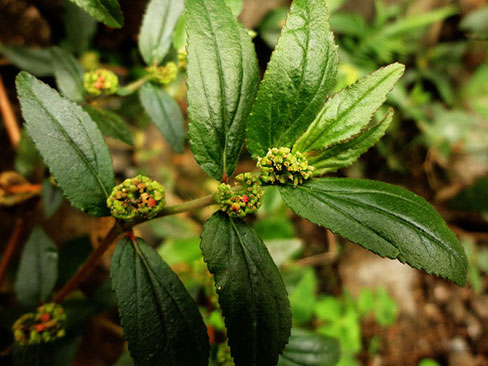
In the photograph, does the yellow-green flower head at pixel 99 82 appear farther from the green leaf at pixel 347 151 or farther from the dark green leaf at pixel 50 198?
the green leaf at pixel 347 151

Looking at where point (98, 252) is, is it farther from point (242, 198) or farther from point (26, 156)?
point (26, 156)

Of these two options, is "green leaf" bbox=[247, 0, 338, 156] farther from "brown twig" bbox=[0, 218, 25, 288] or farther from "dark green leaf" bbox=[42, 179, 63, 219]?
"brown twig" bbox=[0, 218, 25, 288]

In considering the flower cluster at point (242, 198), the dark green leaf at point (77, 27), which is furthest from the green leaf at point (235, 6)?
the dark green leaf at point (77, 27)

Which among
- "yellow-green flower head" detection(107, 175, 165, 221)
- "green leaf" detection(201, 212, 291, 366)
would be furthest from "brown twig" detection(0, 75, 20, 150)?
"green leaf" detection(201, 212, 291, 366)

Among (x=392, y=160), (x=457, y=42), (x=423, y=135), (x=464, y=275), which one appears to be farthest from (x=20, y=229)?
(x=457, y=42)

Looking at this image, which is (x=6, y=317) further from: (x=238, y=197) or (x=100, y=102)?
(x=238, y=197)
